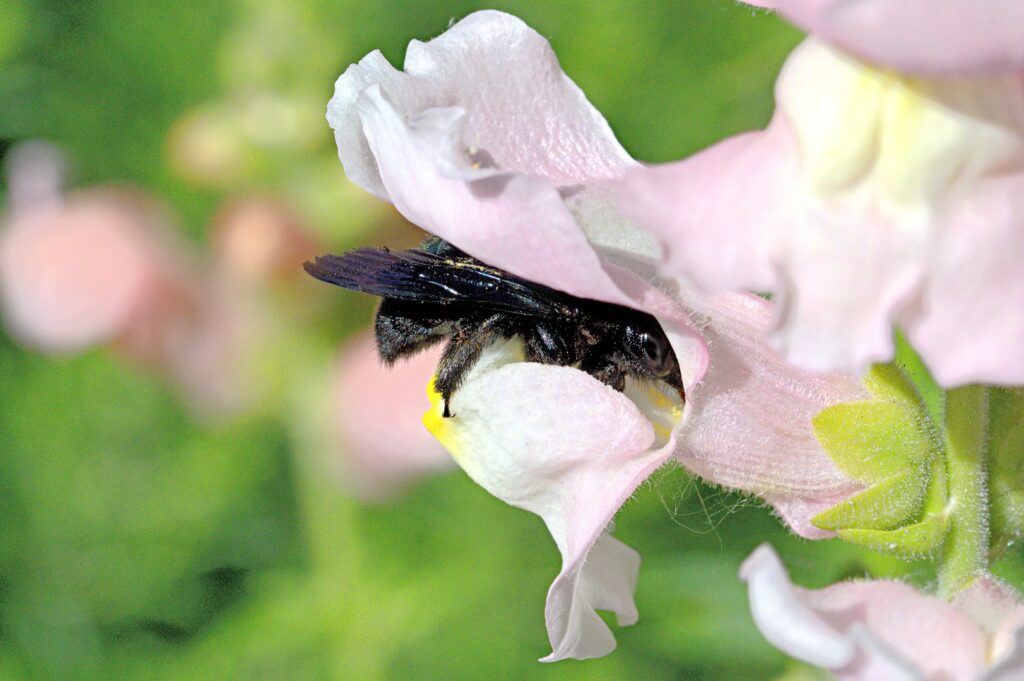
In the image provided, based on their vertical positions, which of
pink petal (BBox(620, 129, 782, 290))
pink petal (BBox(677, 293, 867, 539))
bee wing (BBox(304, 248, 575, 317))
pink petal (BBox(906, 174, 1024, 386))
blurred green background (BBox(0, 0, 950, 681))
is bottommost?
blurred green background (BBox(0, 0, 950, 681))

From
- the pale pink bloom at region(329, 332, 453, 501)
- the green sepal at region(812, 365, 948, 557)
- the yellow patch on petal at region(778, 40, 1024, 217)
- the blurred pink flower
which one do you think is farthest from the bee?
the blurred pink flower

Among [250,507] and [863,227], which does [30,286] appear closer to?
[250,507]

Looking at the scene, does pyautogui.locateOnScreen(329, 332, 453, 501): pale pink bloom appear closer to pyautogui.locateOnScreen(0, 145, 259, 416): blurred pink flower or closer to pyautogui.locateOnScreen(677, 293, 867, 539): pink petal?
pyautogui.locateOnScreen(0, 145, 259, 416): blurred pink flower

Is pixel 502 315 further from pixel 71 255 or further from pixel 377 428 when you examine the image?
pixel 71 255

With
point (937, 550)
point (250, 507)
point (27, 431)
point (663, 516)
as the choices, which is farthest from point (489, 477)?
point (27, 431)

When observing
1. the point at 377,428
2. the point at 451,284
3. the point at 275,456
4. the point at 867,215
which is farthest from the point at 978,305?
the point at 275,456

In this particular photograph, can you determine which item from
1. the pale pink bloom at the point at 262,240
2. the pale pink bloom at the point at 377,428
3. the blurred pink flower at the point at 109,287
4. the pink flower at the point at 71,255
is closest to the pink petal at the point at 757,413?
the pale pink bloom at the point at 377,428

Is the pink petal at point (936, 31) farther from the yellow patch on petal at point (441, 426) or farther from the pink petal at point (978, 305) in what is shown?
the yellow patch on petal at point (441, 426)
